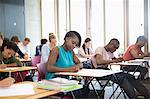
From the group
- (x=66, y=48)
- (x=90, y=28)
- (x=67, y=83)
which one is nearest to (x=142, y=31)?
(x=90, y=28)

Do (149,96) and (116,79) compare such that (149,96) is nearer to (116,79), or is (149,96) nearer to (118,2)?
(116,79)

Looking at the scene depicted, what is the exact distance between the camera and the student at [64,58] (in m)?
3.23

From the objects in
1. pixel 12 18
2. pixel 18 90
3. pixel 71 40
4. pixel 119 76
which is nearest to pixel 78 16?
pixel 12 18

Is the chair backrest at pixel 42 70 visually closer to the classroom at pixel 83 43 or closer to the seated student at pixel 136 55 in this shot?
the classroom at pixel 83 43

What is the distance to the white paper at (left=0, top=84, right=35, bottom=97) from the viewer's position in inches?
72.5

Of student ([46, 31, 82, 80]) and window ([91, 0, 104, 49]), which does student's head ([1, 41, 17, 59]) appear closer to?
student ([46, 31, 82, 80])

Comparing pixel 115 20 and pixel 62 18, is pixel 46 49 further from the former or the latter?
pixel 62 18

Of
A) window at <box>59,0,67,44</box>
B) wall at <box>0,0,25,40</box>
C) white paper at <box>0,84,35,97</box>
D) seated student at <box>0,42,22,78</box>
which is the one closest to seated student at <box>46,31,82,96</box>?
white paper at <box>0,84,35,97</box>

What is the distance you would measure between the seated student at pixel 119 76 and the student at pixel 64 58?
863 millimetres

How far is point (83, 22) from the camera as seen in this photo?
9961 mm

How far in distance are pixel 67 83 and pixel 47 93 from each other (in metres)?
0.22

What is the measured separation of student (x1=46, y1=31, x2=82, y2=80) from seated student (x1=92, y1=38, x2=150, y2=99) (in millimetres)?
863

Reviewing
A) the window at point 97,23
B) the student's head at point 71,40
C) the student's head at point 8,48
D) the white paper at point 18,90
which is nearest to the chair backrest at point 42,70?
the student's head at point 71,40

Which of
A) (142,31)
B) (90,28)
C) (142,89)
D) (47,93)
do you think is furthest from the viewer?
(90,28)
